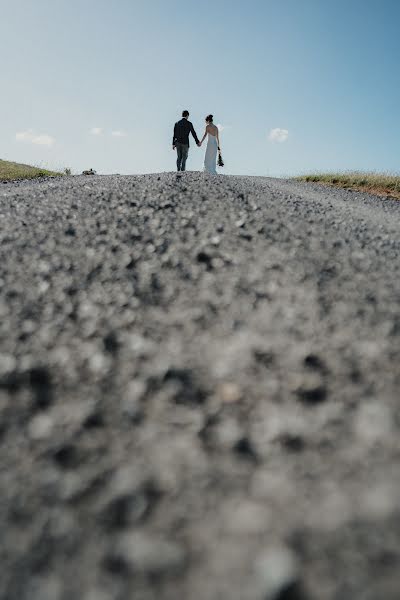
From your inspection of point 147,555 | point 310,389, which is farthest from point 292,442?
point 147,555

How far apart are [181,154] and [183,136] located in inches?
29.6

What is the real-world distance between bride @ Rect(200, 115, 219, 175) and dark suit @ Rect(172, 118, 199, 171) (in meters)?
0.61

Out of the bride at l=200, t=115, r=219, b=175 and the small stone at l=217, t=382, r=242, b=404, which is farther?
the bride at l=200, t=115, r=219, b=175

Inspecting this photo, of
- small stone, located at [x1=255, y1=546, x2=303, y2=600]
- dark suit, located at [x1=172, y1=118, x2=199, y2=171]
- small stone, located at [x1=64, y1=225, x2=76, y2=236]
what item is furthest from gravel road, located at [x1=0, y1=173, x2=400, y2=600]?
dark suit, located at [x1=172, y1=118, x2=199, y2=171]

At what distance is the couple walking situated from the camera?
58.4 ft

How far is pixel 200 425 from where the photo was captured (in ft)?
7.73

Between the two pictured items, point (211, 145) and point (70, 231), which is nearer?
point (70, 231)

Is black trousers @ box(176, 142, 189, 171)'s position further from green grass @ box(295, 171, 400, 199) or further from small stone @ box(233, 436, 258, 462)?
small stone @ box(233, 436, 258, 462)

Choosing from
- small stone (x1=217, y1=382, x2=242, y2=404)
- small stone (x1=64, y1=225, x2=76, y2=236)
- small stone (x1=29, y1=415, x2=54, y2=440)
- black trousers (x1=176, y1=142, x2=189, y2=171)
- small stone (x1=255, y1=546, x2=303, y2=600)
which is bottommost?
small stone (x1=255, y1=546, x2=303, y2=600)

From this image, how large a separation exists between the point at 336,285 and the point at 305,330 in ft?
3.06

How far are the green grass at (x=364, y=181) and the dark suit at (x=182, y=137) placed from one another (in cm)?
643

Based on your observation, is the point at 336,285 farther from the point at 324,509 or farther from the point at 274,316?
the point at 324,509

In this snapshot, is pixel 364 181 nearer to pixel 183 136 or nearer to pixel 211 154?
pixel 211 154

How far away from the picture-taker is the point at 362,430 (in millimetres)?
2223
